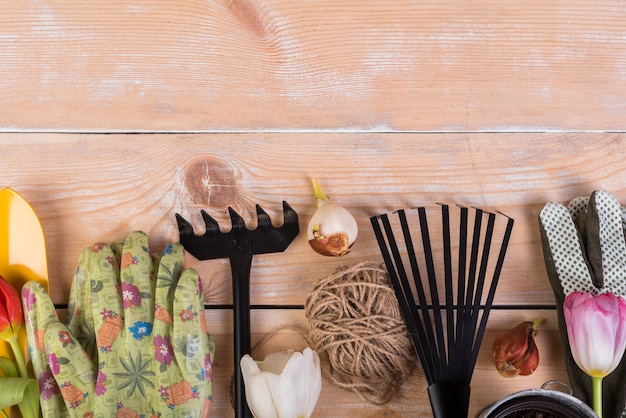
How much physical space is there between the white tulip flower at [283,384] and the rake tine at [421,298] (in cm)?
14

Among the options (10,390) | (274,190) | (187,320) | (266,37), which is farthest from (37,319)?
(266,37)

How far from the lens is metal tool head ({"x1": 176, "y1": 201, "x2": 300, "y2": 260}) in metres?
0.84

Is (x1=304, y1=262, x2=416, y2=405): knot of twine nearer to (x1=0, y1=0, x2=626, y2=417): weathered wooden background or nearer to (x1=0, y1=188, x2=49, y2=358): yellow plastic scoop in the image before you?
(x1=0, y1=0, x2=626, y2=417): weathered wooden background

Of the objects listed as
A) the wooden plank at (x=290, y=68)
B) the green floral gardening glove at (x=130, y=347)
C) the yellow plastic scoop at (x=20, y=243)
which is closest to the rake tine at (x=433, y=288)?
the wooden plank at (x=290, y=68)

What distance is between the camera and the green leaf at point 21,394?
75 centimetres

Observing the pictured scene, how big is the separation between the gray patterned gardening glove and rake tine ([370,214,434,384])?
188mm

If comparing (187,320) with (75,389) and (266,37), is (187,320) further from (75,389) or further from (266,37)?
(266,37)

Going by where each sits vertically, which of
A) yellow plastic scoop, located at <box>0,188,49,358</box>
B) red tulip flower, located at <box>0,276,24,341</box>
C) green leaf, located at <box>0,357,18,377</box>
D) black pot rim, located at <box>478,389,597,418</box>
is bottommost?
black pot rim, located at <box>478,389,597,418</box>

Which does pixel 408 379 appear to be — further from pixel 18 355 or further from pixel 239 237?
pixel 18 355

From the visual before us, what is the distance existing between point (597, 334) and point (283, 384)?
37 centimetres

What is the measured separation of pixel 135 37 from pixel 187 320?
0.39 meters

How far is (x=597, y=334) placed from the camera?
0.75m

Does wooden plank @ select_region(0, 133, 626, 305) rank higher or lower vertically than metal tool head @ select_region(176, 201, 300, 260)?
higher

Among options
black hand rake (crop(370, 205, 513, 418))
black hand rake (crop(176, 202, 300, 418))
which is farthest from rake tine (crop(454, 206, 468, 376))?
black hand rake (crop(176, 202, 300, 418))
